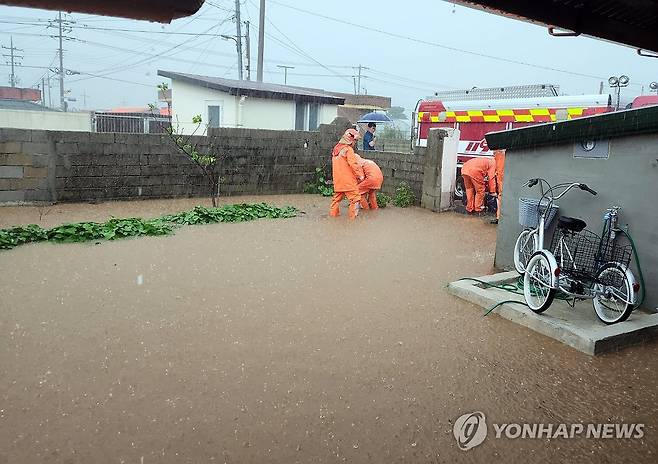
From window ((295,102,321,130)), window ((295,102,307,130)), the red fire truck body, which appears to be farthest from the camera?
window ((295,102,321,130))

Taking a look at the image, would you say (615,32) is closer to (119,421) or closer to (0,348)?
(119,421)

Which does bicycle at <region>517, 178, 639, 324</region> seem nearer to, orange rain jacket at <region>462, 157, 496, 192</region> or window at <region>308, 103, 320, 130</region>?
orange rain jacket at <region>462, 157, 496, 192</region>

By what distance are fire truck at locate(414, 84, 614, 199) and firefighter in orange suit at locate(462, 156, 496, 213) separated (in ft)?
4.18

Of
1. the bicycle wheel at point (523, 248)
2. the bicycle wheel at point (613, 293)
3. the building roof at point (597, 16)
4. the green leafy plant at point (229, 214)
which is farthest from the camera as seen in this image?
the green leafy plant at point (229, 214)

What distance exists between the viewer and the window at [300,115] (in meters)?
22.6

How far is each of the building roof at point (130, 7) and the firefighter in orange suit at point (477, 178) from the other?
9369 mm

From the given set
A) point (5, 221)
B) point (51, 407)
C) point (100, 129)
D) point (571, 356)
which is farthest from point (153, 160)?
point (100, 129)

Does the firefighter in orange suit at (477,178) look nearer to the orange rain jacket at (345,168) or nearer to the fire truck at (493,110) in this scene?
the fire truck at (493,110)

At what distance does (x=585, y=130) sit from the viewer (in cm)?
539

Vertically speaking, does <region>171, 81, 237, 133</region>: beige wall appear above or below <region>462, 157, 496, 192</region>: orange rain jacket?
above

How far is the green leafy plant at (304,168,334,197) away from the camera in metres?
13.5

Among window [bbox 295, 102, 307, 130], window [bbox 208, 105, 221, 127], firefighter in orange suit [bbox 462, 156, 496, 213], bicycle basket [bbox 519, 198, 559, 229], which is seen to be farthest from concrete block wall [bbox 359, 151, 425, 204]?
window [bbox 208, 105, 221, 127]

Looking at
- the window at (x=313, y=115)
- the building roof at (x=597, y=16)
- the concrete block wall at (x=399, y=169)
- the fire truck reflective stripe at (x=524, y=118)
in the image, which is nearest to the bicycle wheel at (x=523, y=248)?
the building roof at (x=597, y=16)

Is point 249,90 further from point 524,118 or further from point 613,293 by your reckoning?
point 613,293
